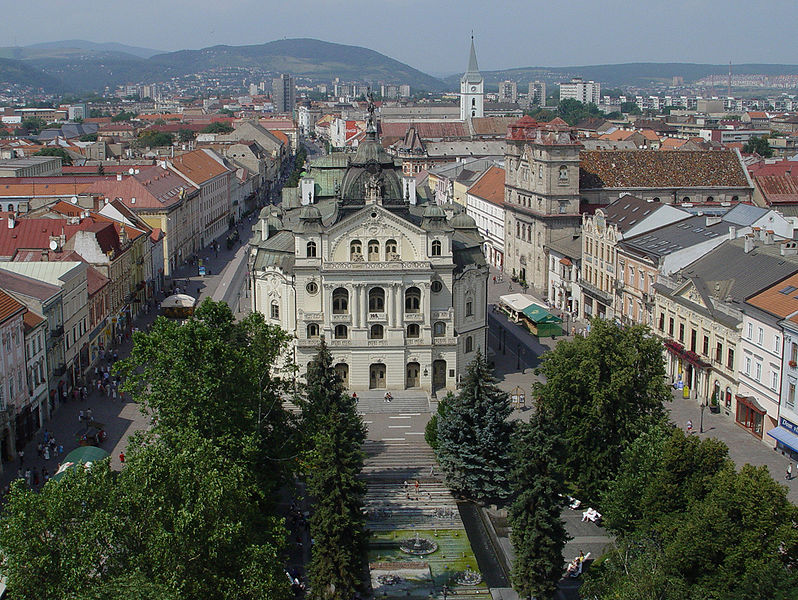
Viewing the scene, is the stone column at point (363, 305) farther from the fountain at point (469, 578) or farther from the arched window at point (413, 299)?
the fountain at point (469, 578)

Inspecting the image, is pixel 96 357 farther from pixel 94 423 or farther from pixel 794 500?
pixel 794 500

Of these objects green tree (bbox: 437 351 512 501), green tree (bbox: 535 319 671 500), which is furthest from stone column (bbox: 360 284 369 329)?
green tree (bbox: 535 319 671 500)

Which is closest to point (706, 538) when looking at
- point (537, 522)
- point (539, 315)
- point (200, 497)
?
point (537, 522)

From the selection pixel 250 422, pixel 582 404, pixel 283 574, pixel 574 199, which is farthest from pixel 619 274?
pixel 283 574

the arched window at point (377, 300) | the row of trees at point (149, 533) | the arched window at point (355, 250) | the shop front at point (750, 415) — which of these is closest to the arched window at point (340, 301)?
the arched window at point (377, 300)

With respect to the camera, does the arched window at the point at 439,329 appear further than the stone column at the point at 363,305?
Yes

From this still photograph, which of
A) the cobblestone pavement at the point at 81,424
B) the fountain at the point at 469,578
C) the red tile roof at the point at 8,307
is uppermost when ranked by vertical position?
the red tile roof at the point at 8,307

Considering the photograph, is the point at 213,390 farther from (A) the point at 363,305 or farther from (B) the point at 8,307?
(A) the point at 363,305
